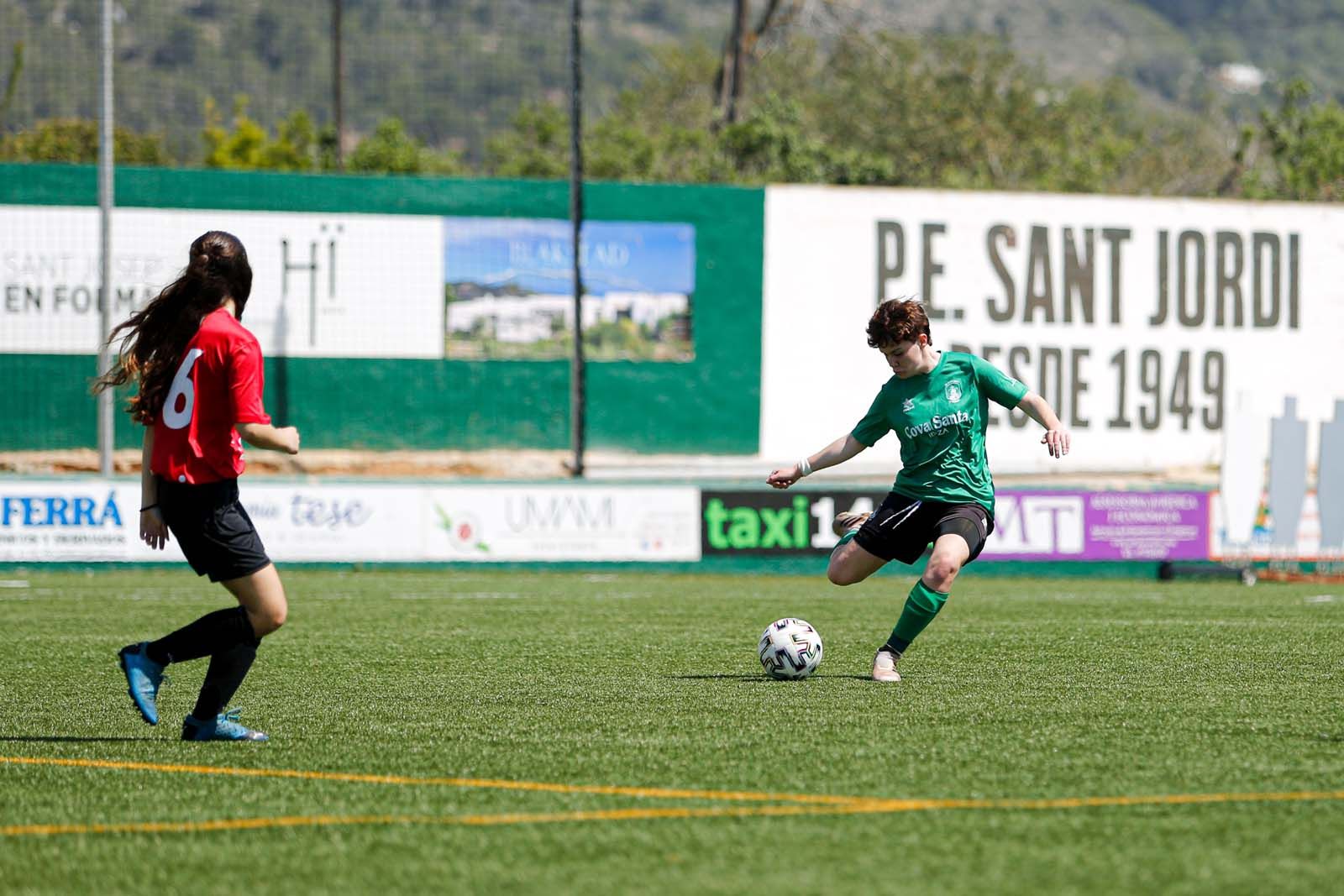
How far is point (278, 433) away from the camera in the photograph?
6.38 meters

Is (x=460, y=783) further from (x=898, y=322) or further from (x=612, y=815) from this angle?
(x=898, y=322)

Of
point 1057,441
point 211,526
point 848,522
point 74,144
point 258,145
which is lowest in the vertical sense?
point 848,522

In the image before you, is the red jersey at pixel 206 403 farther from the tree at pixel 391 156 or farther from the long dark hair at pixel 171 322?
the tree at pixel 391 156

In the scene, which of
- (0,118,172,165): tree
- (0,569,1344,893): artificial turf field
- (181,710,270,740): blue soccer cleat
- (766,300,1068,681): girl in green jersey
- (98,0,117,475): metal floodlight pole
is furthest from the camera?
Result: (0,118,172,165): tree

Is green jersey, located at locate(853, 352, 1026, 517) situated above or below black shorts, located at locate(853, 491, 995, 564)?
above

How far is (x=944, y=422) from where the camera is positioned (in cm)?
898

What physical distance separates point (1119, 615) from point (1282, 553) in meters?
7.22

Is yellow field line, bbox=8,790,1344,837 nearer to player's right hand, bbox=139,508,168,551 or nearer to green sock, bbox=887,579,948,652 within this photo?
player's right hand, bbox=139,508,168,551

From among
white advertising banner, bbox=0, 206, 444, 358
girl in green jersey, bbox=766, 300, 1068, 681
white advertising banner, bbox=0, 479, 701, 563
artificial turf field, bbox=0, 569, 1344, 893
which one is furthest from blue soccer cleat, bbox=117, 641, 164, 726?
white advertising banner, bbox=0, 206, 444, 358

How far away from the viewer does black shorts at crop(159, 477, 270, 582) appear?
650 cm

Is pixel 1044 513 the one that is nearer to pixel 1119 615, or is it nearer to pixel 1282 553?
pixel 1282 553

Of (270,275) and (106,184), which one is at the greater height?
(106,184)

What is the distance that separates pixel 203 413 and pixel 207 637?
91 centimetres

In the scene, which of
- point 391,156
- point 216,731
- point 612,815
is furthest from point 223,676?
point 391,156
